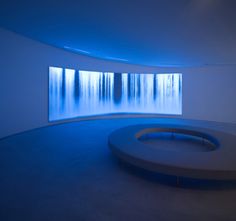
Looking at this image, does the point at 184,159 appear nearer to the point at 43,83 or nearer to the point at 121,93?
the point at 43,83

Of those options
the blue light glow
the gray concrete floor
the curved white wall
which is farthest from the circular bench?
the blue light glow

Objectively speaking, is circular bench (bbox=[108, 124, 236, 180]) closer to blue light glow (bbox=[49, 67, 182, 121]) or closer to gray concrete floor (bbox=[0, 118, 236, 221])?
gray concrete floor (bbox=[0, 118, 236, 221])

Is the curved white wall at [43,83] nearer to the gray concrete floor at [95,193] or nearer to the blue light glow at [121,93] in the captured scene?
the blue light glow at [121,93]

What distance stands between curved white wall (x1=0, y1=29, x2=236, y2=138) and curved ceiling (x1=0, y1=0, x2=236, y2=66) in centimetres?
85

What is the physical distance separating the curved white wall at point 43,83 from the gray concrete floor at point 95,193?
69.6 inches

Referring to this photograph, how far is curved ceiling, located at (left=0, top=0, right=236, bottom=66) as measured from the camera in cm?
277

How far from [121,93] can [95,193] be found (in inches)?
278

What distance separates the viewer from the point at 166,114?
9.09 meters

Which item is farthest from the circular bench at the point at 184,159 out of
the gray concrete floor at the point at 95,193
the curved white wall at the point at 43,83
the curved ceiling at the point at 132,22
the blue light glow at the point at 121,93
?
the blue light glow at the point at 121,93

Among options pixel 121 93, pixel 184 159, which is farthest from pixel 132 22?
pixel 121 93

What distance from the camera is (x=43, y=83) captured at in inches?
239

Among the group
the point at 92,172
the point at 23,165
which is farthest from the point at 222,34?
the point at 23,165

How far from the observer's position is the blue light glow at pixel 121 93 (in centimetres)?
775

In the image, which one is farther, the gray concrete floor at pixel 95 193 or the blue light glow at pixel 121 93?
the blue light glow at pixel 121 93
